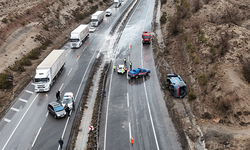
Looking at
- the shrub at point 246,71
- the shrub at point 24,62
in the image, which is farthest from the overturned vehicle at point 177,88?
the shrub at point 24,62

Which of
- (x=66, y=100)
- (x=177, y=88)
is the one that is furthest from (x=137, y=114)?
(x=66, y=100)

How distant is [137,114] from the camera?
29594 mm

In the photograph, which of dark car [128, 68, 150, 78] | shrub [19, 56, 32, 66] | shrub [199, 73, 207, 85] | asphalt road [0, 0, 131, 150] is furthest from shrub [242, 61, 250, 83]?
shrub [19, 56, 32, 66]

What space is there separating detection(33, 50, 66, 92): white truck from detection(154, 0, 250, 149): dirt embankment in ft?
58.9

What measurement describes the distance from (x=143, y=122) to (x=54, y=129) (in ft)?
35.4

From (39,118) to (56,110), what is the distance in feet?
8.20

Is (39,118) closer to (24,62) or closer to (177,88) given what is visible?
(24,62)

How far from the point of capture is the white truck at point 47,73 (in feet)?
113

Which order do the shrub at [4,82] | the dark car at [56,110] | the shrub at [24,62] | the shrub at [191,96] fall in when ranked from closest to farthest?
the dark car at [56,110] < the shrub at [191,96] < the shrub at [4,82] < the shrub at [24,62]

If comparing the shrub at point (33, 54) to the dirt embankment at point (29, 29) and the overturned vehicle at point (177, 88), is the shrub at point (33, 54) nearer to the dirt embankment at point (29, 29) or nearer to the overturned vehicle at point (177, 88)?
the dirt embankment at point (29, 29)

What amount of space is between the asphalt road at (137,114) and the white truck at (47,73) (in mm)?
9289

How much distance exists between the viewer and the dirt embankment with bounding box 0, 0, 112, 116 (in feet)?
130

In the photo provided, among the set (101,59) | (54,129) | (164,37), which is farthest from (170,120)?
(164,37)

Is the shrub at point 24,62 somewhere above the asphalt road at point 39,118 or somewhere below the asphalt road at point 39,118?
above
